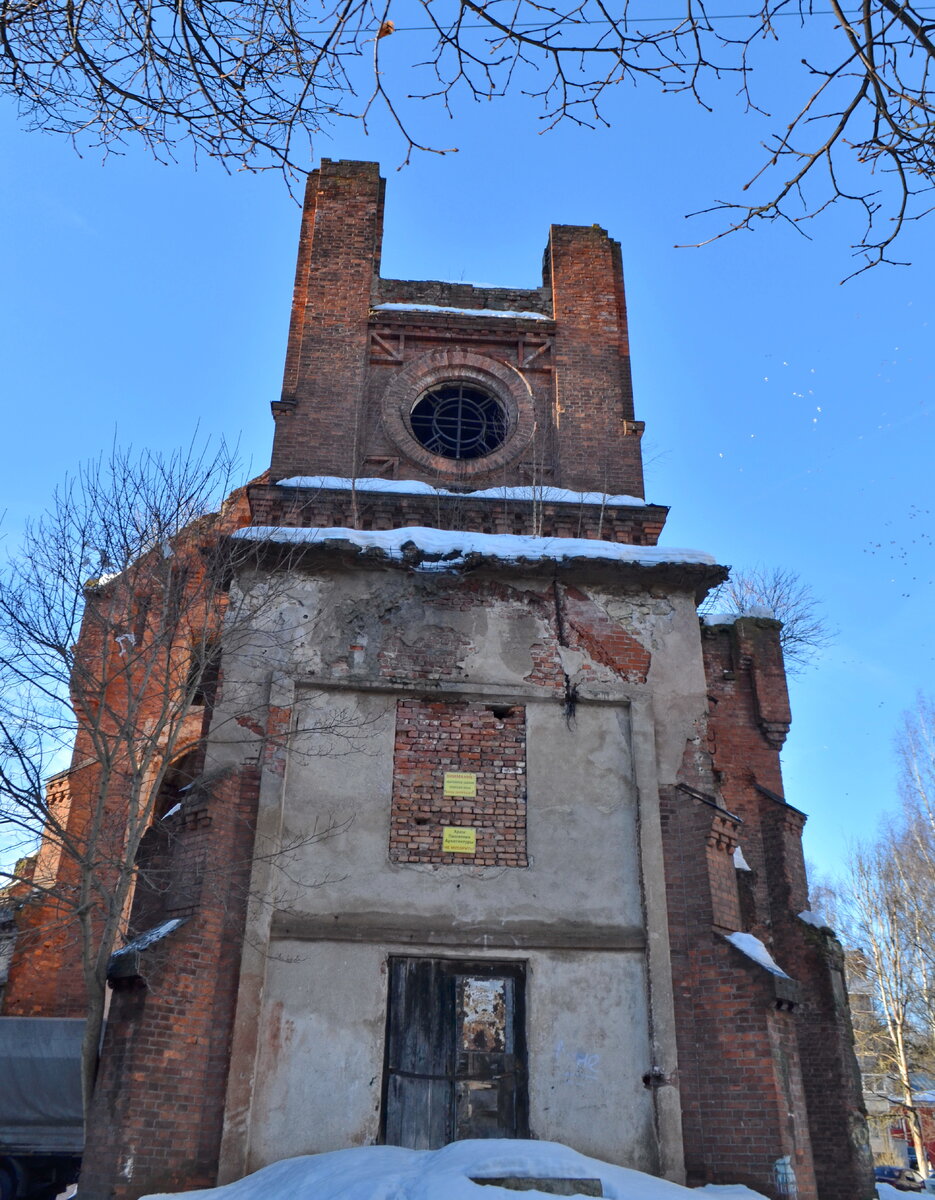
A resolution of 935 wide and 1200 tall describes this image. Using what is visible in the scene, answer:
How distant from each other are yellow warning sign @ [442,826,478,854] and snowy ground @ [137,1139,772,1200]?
2587mm

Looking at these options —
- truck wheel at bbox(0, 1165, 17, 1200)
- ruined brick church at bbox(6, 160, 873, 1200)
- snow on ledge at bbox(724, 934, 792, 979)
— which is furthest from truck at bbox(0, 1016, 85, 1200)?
snow on ledge at bbox(724, 934, 792, 979)

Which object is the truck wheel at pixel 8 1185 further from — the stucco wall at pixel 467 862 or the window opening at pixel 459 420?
the window opening at pixel 459 420

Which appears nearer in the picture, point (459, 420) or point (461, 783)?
point (461, 783)

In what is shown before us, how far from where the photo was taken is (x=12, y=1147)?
11727 millimetres

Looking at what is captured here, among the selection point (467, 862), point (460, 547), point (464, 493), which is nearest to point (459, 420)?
point (464, 493)

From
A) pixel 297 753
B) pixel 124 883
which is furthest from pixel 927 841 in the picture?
pixel 124 883

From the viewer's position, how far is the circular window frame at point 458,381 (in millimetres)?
14875

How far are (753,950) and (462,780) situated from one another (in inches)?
125

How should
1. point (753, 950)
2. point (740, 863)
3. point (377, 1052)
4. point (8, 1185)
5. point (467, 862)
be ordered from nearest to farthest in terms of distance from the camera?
point (377, 1052)
point (753, 950)
point (467, 862)
point (8, 1185)
point (740, 863)

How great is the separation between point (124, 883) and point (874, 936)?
24.5 metres

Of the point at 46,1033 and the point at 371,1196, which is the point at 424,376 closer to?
the point at 46,1033

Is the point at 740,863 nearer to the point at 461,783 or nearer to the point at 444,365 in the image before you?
the point at 461,783

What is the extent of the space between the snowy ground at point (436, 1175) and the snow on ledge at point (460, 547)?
5616 mm

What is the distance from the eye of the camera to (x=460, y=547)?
1088 cm
